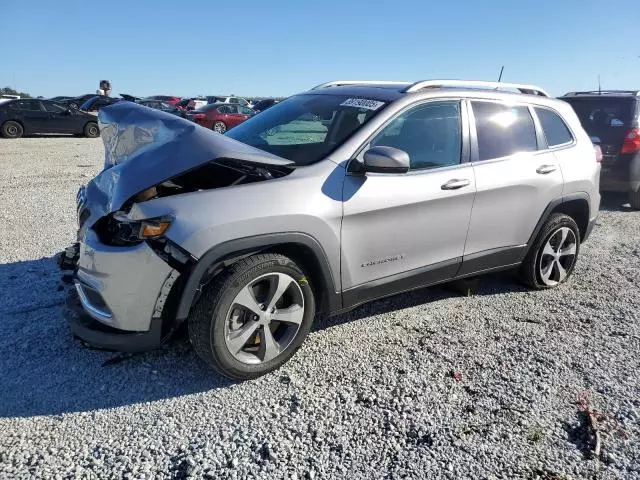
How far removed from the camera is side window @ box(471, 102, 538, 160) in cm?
405

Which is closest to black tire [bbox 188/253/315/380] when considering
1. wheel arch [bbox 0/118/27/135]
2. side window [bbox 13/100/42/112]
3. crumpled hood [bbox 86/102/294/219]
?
crumpled hood [bbox 86/102/294/219]

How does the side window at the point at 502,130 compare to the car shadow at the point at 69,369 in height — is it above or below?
above

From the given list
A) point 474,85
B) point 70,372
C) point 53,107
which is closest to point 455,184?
point 474,85

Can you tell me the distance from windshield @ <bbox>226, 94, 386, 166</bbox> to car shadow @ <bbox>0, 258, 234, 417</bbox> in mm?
1556

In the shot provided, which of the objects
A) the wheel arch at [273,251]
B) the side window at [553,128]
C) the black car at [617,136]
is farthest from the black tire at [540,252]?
the black car at [617,136]

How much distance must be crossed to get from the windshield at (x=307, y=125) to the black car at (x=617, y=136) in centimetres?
573

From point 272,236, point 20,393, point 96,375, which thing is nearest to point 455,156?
point 272,236

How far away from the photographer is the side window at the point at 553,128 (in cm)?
460

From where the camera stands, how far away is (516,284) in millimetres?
4930

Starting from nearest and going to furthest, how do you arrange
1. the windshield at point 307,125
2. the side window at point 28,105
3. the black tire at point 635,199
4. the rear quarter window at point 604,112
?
the windshield at point 307,125, the rear quarter window at point 604,112, the black tire at point 635,199, the side window at point 28,105

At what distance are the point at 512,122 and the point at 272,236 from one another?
8.22 ft

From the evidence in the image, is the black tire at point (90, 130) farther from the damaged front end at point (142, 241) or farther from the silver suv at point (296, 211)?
the damaged front end at point (142, 241)

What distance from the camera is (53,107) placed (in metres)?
20.5

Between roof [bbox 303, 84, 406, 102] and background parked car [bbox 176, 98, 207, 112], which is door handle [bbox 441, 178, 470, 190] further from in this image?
background parked car [bbox 176, 98, 207, 112]
